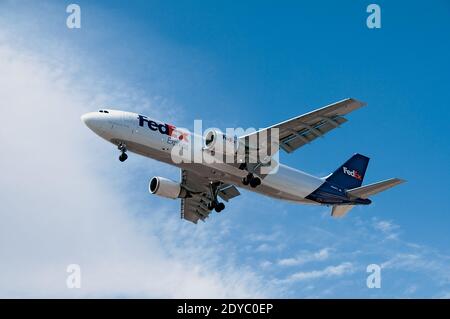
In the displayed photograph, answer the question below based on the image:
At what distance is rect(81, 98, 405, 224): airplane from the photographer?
44.7m

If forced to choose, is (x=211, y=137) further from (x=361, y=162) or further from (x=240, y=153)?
(x=361, y=162)

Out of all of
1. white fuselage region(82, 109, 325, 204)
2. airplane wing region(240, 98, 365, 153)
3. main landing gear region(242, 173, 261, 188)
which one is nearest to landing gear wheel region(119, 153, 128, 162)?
white fuselage region(82, 109, 325, 204)

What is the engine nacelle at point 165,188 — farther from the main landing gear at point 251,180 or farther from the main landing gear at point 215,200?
the main landing gear at point 251,180

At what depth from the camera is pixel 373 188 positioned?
1946 inches

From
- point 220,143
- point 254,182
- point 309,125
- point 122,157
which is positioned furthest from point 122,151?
point 309,125

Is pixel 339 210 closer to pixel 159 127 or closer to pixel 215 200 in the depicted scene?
pixel 215 200

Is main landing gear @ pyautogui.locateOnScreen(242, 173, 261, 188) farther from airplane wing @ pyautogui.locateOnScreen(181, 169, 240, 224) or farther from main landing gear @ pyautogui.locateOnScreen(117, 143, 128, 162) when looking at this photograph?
main landing gear @ pyautogui.locateOnScreen(117, 143, 128, 162)

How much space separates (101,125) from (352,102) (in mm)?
16042

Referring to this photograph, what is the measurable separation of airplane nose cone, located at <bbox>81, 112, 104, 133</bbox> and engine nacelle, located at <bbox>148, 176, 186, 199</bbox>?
30.2ft

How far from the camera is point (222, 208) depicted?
52125 millimetres

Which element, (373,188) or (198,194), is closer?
(373,188)

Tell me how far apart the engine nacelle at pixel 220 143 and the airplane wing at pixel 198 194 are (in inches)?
237

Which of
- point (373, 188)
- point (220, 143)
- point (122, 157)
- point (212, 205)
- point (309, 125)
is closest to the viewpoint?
Answer: point (122, 157)

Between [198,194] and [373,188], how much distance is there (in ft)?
45.0
